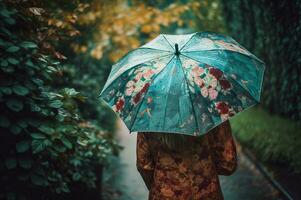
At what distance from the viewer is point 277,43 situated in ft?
23.7

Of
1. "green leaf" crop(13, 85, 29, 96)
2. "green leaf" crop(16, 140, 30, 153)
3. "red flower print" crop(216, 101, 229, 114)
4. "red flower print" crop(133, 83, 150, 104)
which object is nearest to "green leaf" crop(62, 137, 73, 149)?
"green leaf" crop(16, 140, 30, 153)

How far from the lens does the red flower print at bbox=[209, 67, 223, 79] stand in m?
3.18

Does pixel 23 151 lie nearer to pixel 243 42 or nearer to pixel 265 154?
pixel 265 154

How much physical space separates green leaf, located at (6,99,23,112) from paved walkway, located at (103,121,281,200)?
3436 millimetres

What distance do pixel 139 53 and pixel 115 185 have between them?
3895 mm

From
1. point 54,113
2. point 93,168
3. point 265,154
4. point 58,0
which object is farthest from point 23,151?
point 265,154

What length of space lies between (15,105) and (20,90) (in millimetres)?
123

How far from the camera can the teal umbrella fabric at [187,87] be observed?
3.09 metres

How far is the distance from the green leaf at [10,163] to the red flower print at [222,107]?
5.38ft

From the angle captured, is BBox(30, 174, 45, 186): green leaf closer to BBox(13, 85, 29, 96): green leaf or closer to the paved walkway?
BBox(13, 85, 29, 96): green leaf

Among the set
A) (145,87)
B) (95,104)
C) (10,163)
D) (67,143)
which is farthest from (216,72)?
(95,104)

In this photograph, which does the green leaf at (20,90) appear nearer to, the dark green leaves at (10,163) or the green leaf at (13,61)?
the green leaf at (13,61)

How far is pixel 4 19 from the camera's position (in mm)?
3311

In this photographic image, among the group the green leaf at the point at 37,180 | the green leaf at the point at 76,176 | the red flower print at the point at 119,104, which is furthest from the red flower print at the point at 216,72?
the green leaf at the point at 76,176
